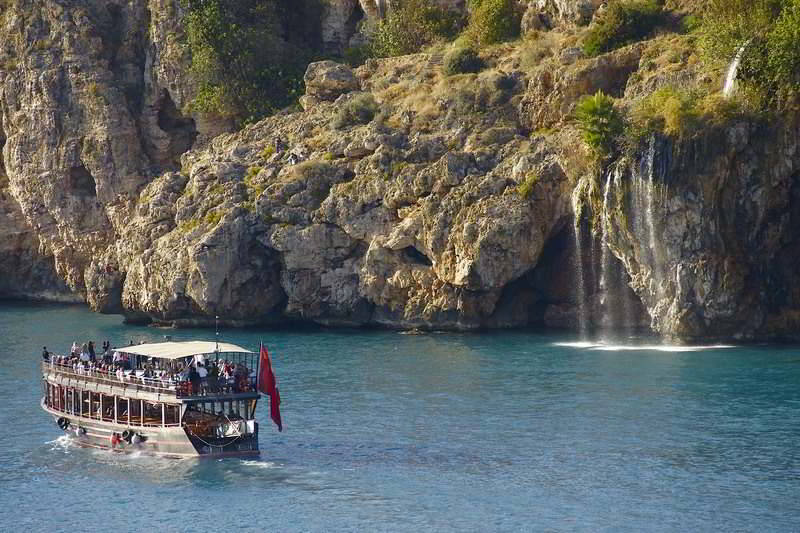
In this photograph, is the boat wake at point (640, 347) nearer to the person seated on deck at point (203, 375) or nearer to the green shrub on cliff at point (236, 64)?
the person seated on deck at point (203, 375)

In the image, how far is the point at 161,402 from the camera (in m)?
63.0

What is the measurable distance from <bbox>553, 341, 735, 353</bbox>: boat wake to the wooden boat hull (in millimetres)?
28934

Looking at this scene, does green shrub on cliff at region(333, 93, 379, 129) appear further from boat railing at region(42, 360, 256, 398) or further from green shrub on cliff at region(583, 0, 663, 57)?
boat railing at region(42, 360, 256, 398)

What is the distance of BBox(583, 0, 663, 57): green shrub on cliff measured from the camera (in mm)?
96188

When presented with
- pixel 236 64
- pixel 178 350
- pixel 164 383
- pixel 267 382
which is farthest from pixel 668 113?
pixel 236 64

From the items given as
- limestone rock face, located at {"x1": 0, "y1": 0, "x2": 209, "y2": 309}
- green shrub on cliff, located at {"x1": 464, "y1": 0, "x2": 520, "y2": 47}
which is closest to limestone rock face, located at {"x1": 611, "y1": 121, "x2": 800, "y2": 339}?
green shrub on cliff, located at {"x1": 464, "y1": 0, "x2": 520, "y2": 47}

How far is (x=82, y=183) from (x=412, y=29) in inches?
1102

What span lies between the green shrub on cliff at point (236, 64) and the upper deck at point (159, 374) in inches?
1697

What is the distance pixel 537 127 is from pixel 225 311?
2289cm

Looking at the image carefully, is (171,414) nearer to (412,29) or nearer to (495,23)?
(495,23)

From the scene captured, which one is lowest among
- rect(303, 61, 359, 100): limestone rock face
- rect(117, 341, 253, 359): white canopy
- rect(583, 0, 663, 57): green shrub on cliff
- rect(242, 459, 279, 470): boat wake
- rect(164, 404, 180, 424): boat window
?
rect(242, 459, 279, 470): boat wake

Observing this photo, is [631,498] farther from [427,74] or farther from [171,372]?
[427,74]

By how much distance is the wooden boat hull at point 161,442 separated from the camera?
204 ft

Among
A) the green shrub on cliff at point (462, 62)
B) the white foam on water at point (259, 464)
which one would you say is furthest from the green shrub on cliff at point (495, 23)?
the white foam on water at point (259, 464)
